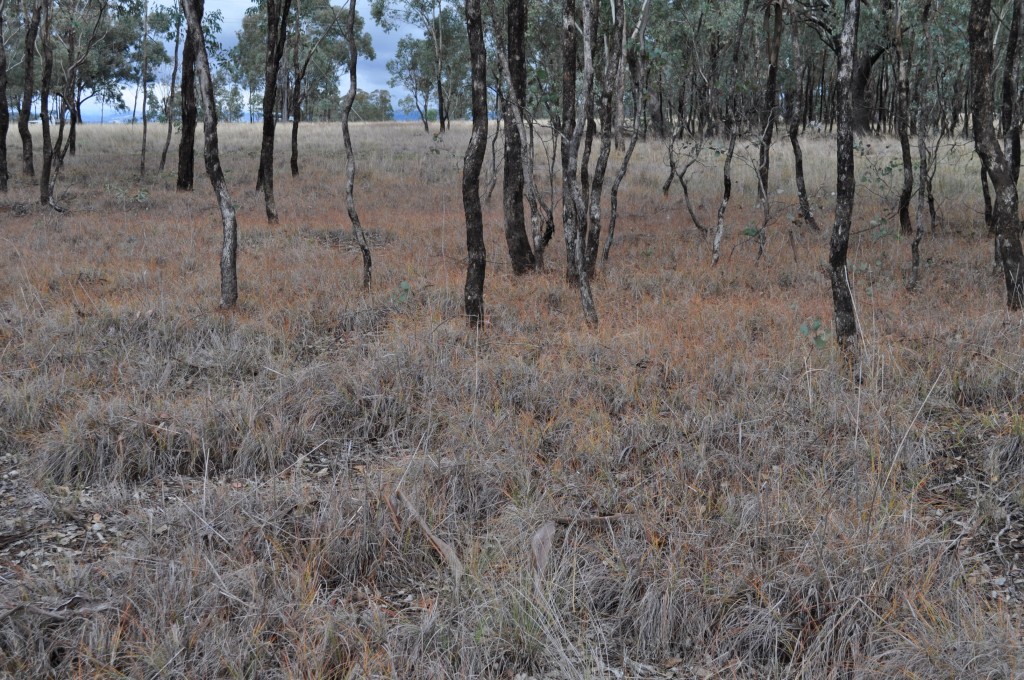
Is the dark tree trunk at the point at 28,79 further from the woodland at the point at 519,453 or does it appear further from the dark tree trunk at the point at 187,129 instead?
the woodland at the point at 519,453

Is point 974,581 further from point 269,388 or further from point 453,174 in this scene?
point 453,174

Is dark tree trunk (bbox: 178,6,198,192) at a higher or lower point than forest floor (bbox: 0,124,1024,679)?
higher

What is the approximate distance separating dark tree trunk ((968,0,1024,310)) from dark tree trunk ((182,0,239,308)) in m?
7.51

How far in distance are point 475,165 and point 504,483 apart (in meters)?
4.13

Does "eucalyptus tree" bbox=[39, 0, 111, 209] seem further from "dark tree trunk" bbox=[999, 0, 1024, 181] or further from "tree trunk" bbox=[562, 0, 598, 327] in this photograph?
"dark tree trunk" bbox=[999, 0, 1024, 181]

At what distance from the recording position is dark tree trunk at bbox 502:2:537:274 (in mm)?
10078

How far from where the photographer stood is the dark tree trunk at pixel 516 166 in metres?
10.1

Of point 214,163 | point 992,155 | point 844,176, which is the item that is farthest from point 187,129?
point 992,155

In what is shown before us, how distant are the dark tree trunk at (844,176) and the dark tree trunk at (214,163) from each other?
582 centimetres

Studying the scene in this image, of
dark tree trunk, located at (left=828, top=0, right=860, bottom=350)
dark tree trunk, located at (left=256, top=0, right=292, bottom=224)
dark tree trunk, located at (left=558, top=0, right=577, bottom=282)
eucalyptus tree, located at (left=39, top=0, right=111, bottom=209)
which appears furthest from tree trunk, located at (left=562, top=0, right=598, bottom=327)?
eucalyptus tree, located at (left=39, top=0, right=111, bottom=209)

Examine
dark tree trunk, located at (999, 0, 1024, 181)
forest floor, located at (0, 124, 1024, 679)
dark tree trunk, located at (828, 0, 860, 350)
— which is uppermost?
dark tree trunk, located at (999, 0, 1024, 181)

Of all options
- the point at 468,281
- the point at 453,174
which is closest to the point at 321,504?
the point at 468,281

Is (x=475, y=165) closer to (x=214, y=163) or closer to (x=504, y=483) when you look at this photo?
(x=214, y=163)

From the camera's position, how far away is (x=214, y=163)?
7805 millimetres
